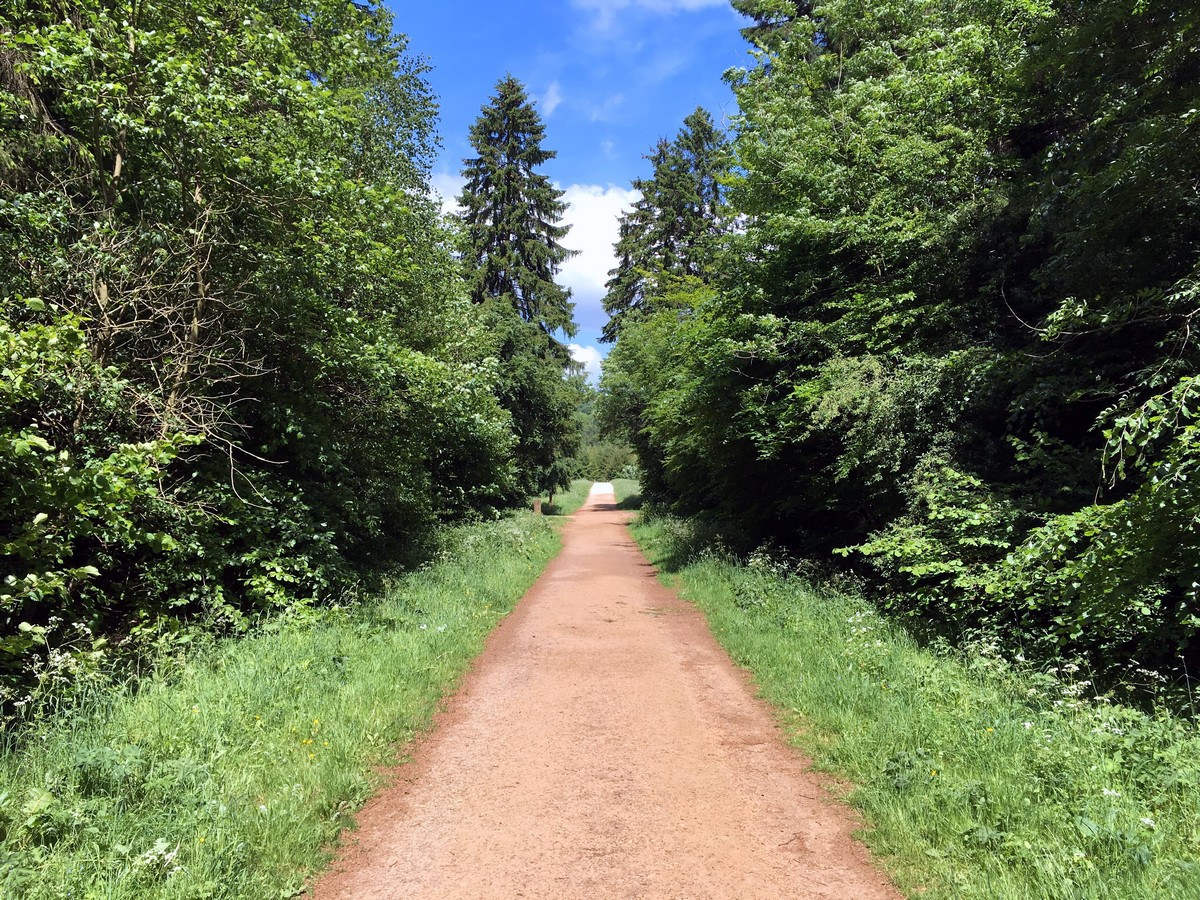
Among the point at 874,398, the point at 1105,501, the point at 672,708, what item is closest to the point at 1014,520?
the point at 1105,501

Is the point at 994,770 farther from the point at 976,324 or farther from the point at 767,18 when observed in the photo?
the point at 767,18

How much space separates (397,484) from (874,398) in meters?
8.50

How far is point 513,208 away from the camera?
1231 inches

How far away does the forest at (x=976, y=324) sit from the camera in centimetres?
547

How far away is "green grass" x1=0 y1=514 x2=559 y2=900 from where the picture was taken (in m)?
3.00

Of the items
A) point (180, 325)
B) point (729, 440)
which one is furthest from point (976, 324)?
point (180, 325)

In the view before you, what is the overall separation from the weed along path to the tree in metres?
22.6

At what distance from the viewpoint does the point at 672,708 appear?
596 centimetres

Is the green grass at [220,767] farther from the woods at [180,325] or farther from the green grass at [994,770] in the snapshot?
the green grass at [994,770]

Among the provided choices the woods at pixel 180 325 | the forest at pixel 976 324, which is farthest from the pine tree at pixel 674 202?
the woods at pixel 180 325

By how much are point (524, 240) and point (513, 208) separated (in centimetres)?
157

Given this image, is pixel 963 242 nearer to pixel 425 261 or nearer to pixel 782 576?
pixel 782 576

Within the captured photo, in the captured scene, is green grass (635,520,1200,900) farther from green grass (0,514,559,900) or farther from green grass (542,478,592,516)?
green grass (542,478,592,516)

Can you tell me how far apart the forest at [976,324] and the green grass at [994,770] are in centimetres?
92
